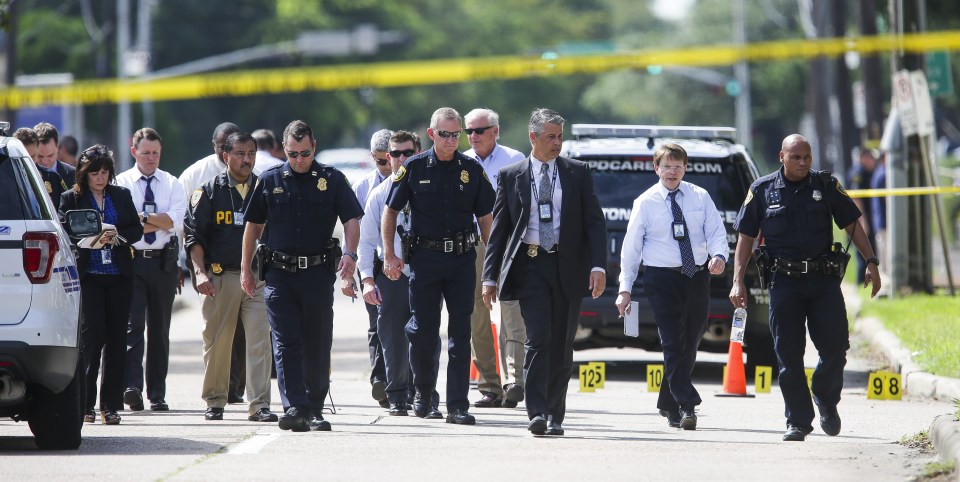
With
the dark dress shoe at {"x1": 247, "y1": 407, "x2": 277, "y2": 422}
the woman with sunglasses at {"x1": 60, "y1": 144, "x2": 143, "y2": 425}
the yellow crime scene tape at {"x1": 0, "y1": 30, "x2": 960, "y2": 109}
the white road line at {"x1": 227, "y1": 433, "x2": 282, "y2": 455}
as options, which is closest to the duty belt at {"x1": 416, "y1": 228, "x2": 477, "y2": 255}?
the dark dress shoe at {"x1": 247, "y1": 407, "x2": 277, "y2": 422}

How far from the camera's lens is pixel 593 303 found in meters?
14.1

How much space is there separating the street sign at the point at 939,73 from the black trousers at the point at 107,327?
43.5ft

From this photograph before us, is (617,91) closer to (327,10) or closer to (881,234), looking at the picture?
(327,10)

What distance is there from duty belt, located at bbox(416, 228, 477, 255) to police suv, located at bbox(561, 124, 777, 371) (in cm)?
292

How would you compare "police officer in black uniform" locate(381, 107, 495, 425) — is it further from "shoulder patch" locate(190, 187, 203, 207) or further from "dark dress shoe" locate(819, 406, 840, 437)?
"dark dress shoe" locate(819, 406, 840, 437)

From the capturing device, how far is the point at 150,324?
12250mm

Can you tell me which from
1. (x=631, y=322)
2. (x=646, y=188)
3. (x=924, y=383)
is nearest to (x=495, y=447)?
(x=631, y=322)

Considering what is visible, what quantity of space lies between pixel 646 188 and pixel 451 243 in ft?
11.3

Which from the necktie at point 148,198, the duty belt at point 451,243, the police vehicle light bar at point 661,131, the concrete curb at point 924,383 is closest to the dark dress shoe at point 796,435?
the concrete curb at point 924,383

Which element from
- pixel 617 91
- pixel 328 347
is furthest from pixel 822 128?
pixel 617 91

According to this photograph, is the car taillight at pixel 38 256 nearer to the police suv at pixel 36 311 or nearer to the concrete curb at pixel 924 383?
the police suv at pixel 36 311

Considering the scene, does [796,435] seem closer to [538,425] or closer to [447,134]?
[538,425]

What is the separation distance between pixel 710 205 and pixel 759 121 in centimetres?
7760

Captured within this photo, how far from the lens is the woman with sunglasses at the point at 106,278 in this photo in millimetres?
11211
